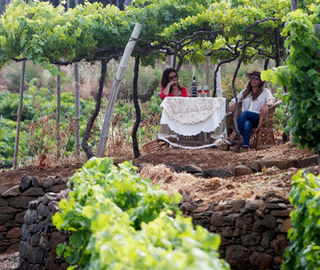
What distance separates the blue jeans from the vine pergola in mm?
690

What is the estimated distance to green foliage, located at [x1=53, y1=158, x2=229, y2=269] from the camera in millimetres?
1977

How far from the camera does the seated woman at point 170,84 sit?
30.9ft

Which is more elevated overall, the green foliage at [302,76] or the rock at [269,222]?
the green foliage at [302,76]

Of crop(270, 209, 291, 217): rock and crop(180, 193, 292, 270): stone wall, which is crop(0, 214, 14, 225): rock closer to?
crop(180, 193, 292, 270): stone wall

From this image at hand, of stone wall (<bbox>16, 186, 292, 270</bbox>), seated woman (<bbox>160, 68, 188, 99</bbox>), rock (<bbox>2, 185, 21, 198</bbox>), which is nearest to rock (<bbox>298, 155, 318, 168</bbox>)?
stone wall (<bbox>16, 186, 292, 270</bbox>)

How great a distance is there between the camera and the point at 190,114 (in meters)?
9.08

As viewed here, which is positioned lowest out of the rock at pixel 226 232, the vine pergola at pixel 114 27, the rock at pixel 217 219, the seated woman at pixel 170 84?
the rock at pixel 226 232

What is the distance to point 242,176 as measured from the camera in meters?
6.19

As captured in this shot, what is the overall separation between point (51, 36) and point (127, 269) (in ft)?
21.4

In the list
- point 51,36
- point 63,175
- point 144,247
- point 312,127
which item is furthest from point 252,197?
point 51,36

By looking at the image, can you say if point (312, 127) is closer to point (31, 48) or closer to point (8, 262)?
point (8, 262)

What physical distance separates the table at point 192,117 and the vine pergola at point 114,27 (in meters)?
0.49

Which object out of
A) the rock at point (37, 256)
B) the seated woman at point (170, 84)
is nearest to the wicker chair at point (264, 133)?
the seated woman at point (170, 84)

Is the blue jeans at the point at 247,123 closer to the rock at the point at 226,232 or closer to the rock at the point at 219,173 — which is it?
the rock at the point at 219,173
